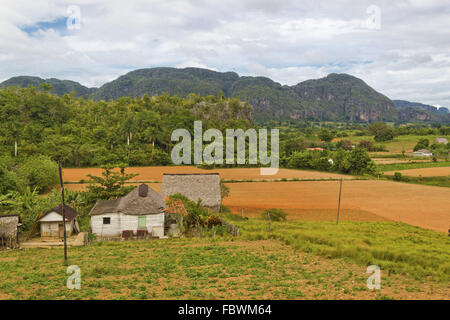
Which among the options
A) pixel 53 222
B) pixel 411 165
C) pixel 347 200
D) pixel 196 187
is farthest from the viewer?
pixel 411 165

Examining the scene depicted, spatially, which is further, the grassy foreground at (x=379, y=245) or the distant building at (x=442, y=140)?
the distant building at (x=442, y=140)

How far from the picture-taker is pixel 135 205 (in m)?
22.4

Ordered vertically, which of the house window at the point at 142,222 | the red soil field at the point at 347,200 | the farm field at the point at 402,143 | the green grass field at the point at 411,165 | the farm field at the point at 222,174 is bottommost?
the red soil field at the point at 347,200

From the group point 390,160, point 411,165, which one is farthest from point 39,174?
point 390,160

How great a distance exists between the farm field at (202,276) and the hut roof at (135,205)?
213 inches

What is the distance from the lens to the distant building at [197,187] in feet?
95.7

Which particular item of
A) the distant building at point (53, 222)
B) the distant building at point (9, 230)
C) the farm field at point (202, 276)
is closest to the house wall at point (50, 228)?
the distant building at point (53, 222)

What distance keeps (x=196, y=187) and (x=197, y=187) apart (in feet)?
0.33

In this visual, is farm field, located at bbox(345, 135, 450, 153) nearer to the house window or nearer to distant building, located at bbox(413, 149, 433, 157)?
distant building, located at bbox(413, 149, 433, 157)

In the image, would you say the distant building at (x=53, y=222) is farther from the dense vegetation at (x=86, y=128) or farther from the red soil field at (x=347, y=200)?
the dense vegetation at (x=86, y=128)

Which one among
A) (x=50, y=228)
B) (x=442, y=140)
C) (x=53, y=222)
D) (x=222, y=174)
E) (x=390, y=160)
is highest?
(x=442, y=140)

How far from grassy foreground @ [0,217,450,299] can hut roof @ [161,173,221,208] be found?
32.8ft

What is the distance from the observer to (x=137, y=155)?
62.9 meters

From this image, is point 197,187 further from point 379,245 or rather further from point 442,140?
point 442,140
